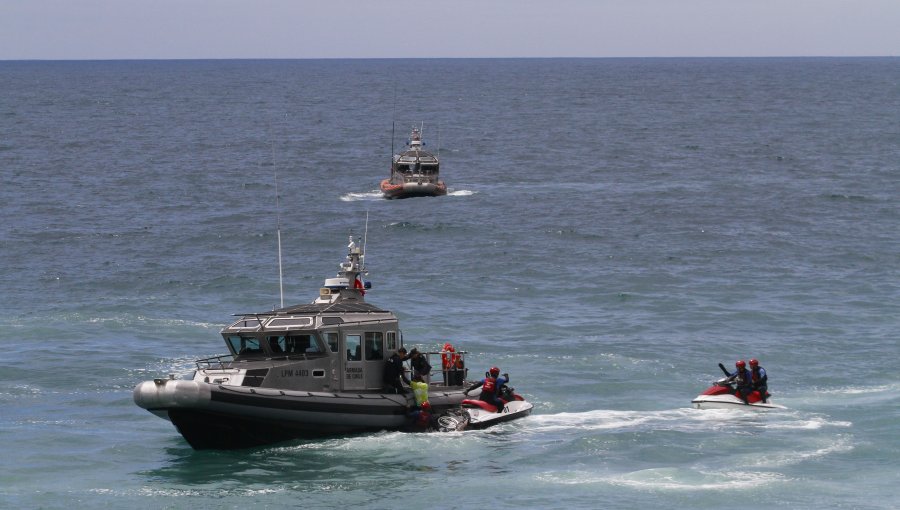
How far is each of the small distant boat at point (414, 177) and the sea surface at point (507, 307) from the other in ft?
4.50

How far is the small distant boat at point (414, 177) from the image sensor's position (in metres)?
82.7

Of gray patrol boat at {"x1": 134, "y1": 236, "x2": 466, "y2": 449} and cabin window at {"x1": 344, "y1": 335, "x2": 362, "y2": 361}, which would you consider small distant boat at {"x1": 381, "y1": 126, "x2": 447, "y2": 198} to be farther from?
cabin window at {"x1": 344, "y1": 335, "x2": 362, "y2": 361}

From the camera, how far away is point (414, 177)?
83688 millimetres

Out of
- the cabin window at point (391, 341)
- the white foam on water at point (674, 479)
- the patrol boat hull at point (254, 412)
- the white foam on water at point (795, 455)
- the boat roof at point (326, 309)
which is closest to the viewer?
the white foam on water at point (674, 479)

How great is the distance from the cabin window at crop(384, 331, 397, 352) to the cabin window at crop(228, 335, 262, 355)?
3103 mm

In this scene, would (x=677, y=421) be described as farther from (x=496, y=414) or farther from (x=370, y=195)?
(x=370, y=195)

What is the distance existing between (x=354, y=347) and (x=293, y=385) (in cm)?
191

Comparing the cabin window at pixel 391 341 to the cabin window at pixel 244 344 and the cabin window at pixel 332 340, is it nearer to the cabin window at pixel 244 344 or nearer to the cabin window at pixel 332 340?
the cabin window at pixel 332 340

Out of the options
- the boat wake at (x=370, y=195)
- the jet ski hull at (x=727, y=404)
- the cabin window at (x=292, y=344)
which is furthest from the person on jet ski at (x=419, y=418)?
the boat wake at (x=370, y=195)

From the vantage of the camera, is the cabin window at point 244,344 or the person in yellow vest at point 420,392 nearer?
the cabin window at point 244,344

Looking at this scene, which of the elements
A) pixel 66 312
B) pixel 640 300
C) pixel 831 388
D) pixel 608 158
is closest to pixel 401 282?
pixel 640 300

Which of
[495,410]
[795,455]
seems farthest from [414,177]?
[795,455]

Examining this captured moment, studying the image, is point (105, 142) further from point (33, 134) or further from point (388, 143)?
point (388, 143)

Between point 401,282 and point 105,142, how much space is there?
243 ft
